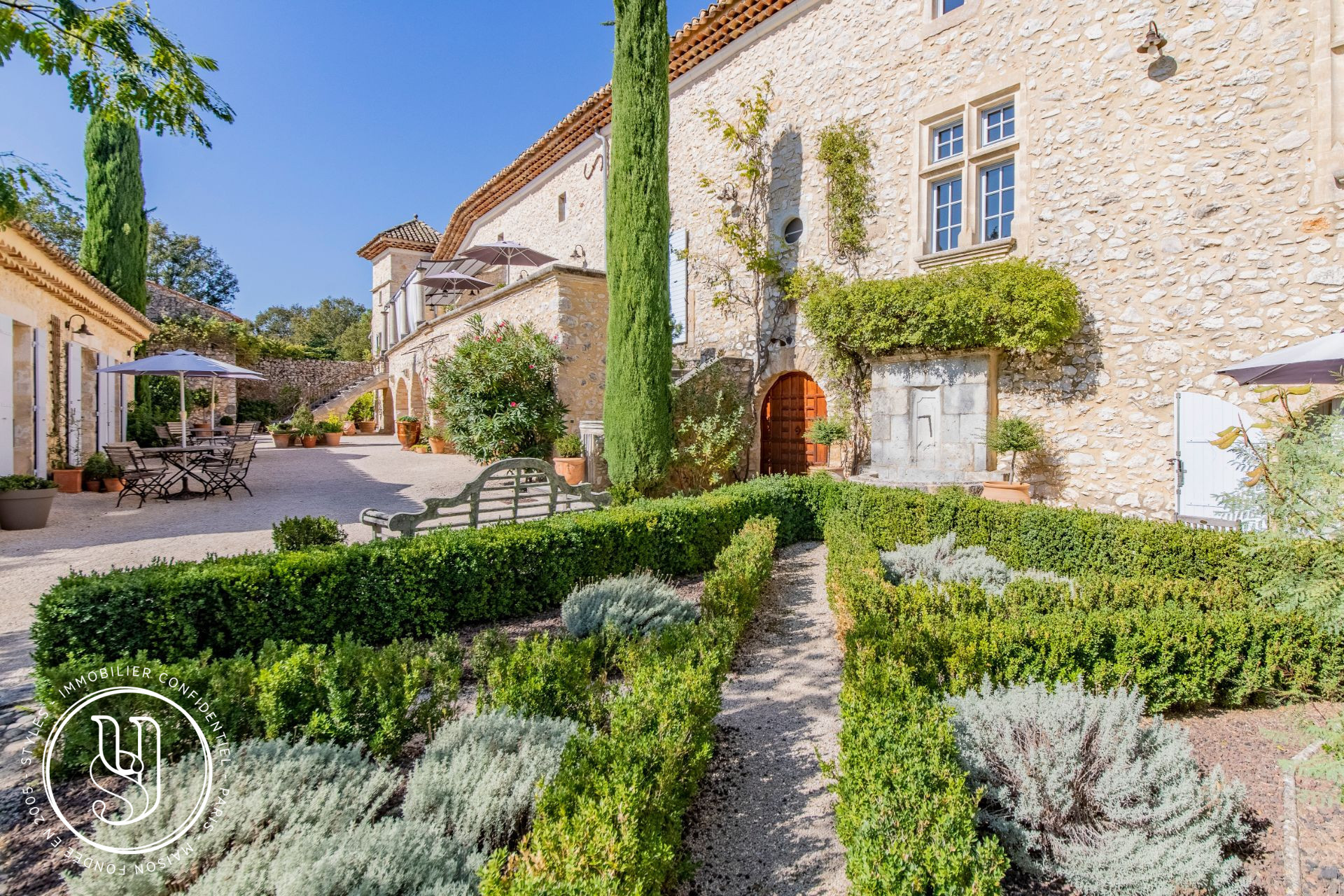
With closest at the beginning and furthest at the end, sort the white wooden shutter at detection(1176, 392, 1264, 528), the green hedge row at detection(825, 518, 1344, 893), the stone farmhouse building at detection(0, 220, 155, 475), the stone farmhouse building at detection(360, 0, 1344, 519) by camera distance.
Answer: the green hedge row at detection(825, 518, 1344, 893), the stone farmhouse building at detection(360, 0, 1344, 519), the white wooden shutter at detection(1176, 392, 1264, 528), the stone farmhouse building at detection(0, 220, 155, 475)

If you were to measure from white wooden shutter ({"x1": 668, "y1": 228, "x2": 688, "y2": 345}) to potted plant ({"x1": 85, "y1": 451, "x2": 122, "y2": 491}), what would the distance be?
9.33 meters

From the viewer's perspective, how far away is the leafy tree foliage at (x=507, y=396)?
35.0 ft

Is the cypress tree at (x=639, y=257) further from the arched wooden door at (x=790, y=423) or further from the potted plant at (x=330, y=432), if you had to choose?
the potted plant at (x=330, y=432)

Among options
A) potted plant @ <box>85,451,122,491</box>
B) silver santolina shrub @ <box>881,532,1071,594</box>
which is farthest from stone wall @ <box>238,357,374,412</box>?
silver santolina shrub @ <box>881,532,1071,594</box>

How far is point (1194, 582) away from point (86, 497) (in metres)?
12.9

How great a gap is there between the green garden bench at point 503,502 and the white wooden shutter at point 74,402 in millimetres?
7816

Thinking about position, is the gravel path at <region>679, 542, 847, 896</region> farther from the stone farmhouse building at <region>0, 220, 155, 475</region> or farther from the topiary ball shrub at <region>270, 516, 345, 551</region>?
the stone farmhouse building at <region>0, 220, 155, 475</region>

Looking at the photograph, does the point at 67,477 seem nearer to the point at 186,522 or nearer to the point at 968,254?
the point at 186,522

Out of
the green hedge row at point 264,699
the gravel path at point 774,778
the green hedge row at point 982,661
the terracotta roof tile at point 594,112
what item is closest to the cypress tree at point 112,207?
the terracotta roof tile at point 594,112

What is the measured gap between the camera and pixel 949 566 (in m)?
5.11

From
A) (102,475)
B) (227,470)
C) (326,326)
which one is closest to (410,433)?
(102,475)

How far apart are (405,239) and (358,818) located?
28.5 metres

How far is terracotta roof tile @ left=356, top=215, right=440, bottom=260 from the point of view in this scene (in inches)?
1046

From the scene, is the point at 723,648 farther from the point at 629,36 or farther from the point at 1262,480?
the point at 629,36
